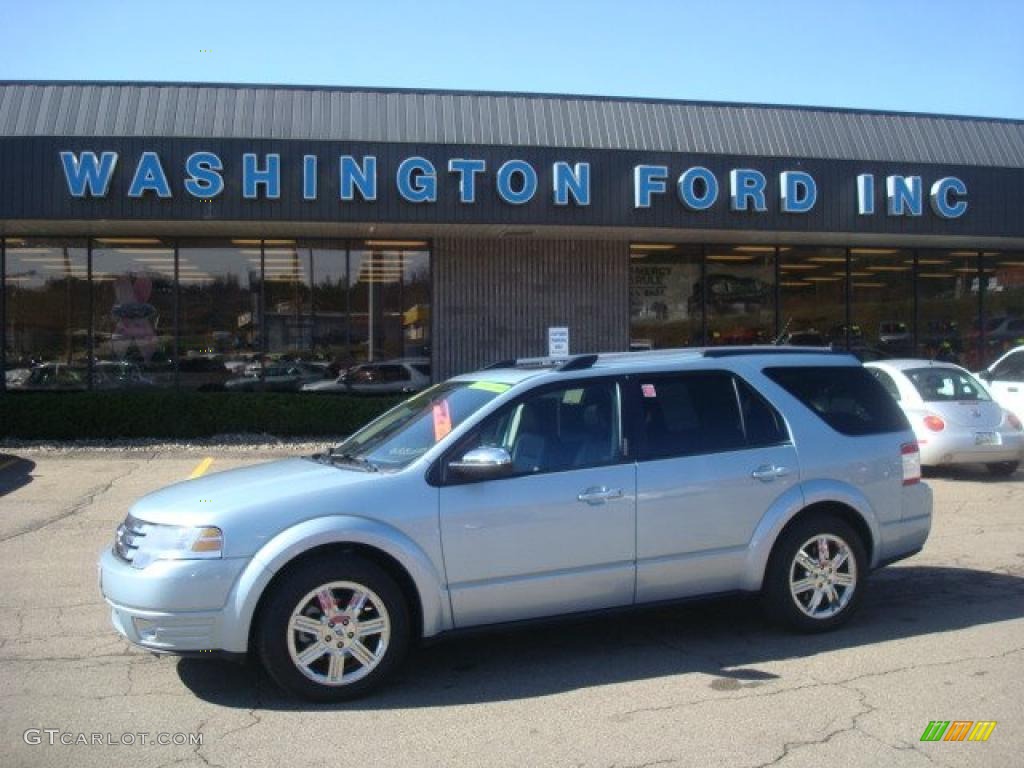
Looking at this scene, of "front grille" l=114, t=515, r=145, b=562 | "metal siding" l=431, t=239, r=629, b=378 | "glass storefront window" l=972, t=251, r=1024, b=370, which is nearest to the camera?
"front grille" l=114, t=515, r=145, b=562

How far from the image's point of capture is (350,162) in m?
16.2

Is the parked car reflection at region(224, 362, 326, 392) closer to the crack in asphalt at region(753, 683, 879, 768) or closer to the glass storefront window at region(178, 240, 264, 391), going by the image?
the glass storefront window at region(178, 240, 264, 391)

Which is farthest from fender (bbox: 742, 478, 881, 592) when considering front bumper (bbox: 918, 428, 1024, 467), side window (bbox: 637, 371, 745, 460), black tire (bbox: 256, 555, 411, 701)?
front bumper (bbox: 918, 428, 1024, 467)

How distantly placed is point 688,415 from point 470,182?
10748mm

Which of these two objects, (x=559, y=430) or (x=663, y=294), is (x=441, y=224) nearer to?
(x=663, y=294)

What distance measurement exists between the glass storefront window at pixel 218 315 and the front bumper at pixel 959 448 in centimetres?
1114

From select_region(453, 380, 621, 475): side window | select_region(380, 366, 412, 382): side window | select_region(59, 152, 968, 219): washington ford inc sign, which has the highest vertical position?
select_region(59, 152, 968, 219): washington ford inc sign

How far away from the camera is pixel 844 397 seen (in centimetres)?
701

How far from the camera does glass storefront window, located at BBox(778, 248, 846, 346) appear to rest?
20531 millimetres

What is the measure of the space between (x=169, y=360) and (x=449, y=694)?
14114mm

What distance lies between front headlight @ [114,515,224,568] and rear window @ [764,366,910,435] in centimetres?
358

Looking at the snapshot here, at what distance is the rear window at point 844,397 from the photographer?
6824 mm

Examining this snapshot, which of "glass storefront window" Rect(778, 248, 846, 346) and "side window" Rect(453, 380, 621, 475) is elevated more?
"glass storefront window" Rect(778, 248, 846, 346)

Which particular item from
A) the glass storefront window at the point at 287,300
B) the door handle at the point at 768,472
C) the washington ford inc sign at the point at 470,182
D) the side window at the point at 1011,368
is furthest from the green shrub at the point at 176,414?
the door handle at the point at 768,472
